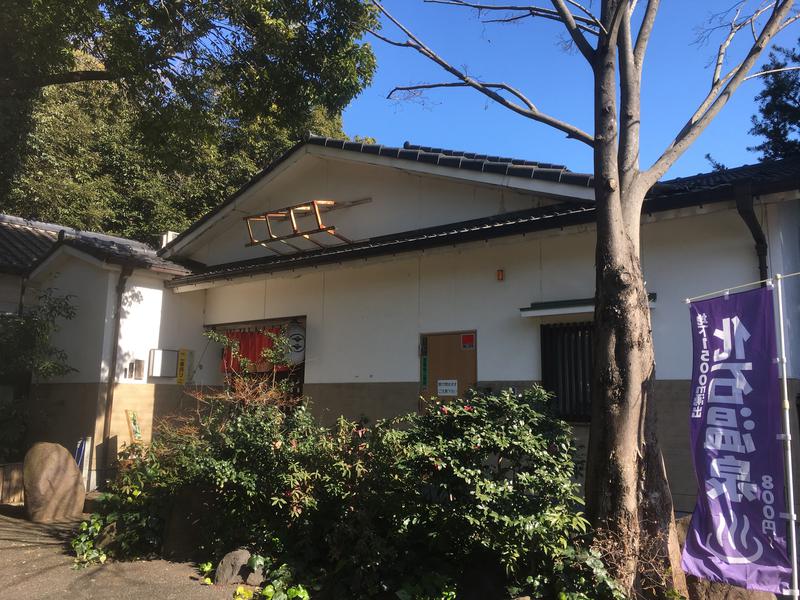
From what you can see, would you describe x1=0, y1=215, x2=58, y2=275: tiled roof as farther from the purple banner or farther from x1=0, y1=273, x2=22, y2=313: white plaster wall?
the purple banner

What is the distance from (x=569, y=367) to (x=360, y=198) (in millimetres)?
5179

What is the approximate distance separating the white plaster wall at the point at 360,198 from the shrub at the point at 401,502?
14.9 feet

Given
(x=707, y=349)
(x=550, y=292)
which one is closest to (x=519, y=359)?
(x=550, y=292)

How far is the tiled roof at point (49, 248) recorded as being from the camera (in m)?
11.6

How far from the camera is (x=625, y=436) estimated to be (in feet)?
15.3

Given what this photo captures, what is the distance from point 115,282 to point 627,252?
32.5 feet

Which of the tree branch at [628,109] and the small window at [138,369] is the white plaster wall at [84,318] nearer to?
the small window at [138,369]

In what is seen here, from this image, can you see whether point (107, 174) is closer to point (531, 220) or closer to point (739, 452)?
point (531, 220)

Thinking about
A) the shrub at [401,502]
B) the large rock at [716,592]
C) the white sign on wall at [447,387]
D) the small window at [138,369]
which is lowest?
the large rock at [716,592]

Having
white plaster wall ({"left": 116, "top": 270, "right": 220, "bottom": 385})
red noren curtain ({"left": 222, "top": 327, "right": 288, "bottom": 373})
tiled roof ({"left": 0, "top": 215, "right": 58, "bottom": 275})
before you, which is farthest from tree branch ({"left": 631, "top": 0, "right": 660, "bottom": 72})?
tiled roof ({"left": 0, "top": 215, "right": 58, "bottom": 275})

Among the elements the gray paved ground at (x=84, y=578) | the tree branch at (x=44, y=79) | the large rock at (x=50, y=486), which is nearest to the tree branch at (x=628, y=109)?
the gray paved ground at (x=84, y=578)

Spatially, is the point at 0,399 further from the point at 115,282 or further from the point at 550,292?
the point at 550,292

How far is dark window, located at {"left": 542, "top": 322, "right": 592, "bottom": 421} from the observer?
767 centimetres

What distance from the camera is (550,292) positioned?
813cm
